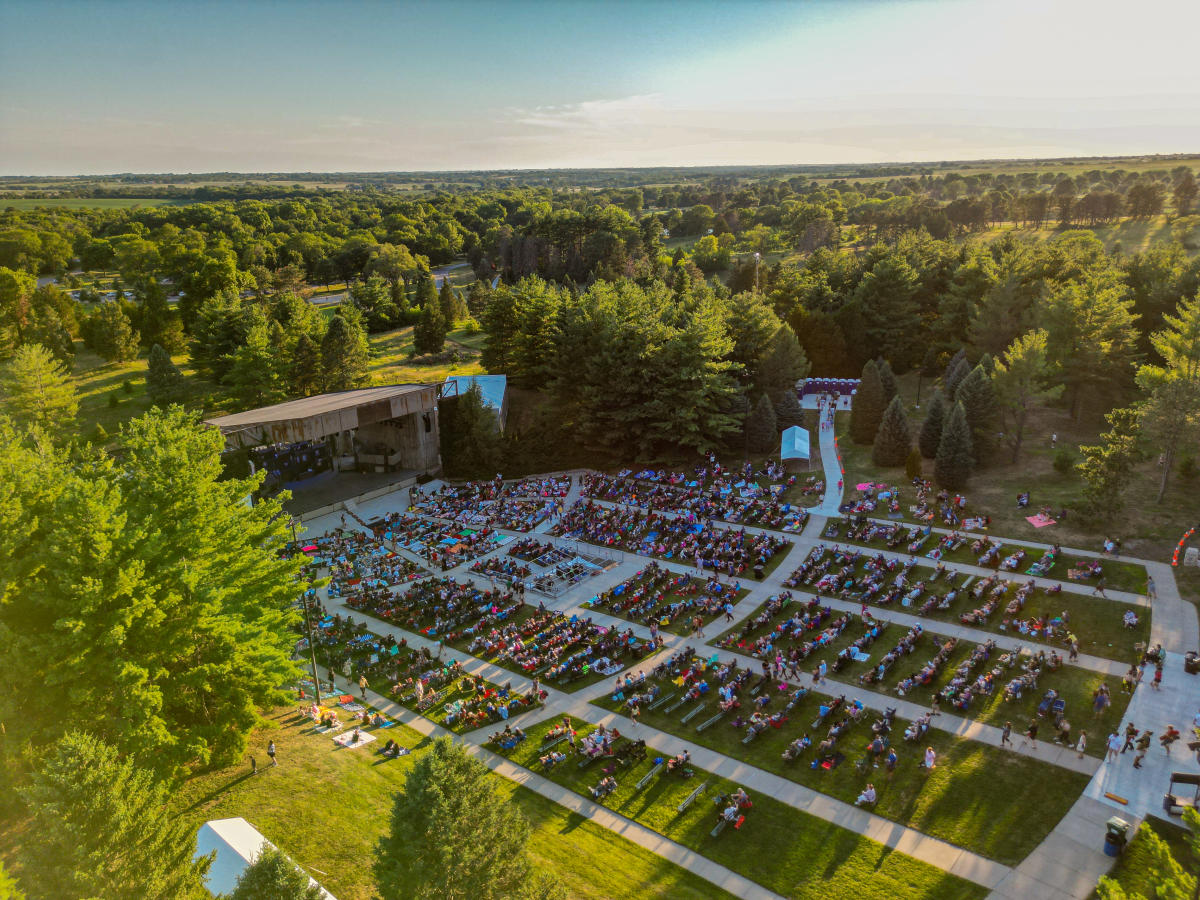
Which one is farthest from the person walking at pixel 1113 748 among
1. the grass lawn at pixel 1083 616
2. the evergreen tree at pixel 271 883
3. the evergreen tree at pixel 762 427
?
the evergreen tree at pixel 762 427

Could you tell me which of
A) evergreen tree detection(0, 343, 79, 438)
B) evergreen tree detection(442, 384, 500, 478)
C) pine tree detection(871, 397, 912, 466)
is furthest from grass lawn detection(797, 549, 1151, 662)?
evergreen tree detection(0, 343, 79, 438)

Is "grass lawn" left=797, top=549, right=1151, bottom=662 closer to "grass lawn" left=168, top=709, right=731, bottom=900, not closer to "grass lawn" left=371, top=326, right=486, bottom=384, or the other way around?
"grass lawn" left=168, top=709, right=731, bottom=900

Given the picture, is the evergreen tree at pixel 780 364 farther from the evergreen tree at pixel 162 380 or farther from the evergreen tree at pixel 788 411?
the evergreen tree at pixel 162 380

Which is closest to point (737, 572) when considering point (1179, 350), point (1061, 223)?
point (1179, 350)

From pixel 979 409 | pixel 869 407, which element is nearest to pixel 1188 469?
pixel 979 409

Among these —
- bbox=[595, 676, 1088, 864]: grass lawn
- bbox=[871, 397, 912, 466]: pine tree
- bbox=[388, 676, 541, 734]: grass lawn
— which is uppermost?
bbox=[871, 397, 912, 466]: pine tree

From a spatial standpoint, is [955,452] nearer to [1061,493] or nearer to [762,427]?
[1061,493]
